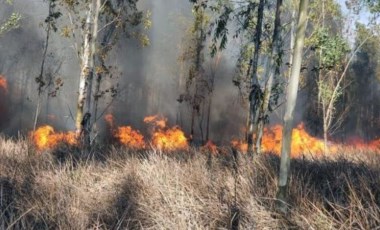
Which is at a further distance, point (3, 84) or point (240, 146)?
point (3, 84)

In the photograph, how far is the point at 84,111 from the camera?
46.8ft

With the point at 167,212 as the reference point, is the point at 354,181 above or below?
above

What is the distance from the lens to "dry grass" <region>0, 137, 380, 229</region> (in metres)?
4.43

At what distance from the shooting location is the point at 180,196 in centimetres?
532

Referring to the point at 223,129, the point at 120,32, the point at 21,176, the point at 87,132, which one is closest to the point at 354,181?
the point at 21,176

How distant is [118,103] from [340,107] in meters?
19.5

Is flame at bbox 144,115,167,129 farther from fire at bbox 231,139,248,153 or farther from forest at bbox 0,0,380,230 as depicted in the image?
fire at bbox 231,139,248,153

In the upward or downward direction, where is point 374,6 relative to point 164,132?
upward

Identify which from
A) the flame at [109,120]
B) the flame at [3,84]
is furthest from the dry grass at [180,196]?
the flame at [3,84]

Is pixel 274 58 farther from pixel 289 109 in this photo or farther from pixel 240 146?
pixel 289 109

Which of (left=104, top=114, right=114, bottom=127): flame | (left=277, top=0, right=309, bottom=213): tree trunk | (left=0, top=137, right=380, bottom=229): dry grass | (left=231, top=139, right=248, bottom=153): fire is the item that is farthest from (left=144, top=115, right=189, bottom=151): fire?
(left=277, top=0, right=309, bottom=213): tree trunk

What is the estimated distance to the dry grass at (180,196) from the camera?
4.43m

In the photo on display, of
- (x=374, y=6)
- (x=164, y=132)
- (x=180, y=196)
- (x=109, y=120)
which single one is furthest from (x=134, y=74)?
(x=180, y=196)

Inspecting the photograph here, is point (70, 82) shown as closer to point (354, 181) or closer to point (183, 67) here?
point (183, 67)
